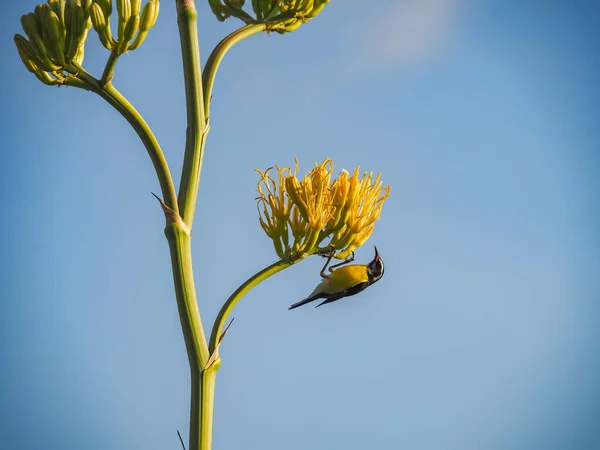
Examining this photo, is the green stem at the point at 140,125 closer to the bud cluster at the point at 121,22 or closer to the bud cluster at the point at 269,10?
the bud cluster at the point at 121,22

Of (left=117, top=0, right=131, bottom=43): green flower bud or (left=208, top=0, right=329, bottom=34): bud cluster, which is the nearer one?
(left=117, top=0, right=131, bottom=43): green flower bud

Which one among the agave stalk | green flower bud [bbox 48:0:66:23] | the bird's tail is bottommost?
the bird's tail

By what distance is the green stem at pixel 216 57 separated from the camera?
2.18 metres

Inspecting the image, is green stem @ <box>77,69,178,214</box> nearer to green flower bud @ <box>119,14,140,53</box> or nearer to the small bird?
green flower bud @ <box>119,14,140,53</box>

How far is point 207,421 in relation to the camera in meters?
Answer: 2.00

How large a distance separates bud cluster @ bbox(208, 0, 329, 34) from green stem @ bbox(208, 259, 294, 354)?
0.82m

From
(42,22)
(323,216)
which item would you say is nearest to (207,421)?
(323,216)

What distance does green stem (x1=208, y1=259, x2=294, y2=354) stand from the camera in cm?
205

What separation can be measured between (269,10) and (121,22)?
1.64 feet

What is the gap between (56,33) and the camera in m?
2.07

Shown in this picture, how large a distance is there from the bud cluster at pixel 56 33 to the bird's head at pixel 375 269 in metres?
1.14

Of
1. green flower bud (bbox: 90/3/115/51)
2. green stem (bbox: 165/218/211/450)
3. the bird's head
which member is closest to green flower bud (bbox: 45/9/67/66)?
green flower bud (bbox: 90/3/115/51)

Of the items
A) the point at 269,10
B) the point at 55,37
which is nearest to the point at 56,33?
the point at 55,37

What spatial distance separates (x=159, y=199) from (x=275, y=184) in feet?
1.48
